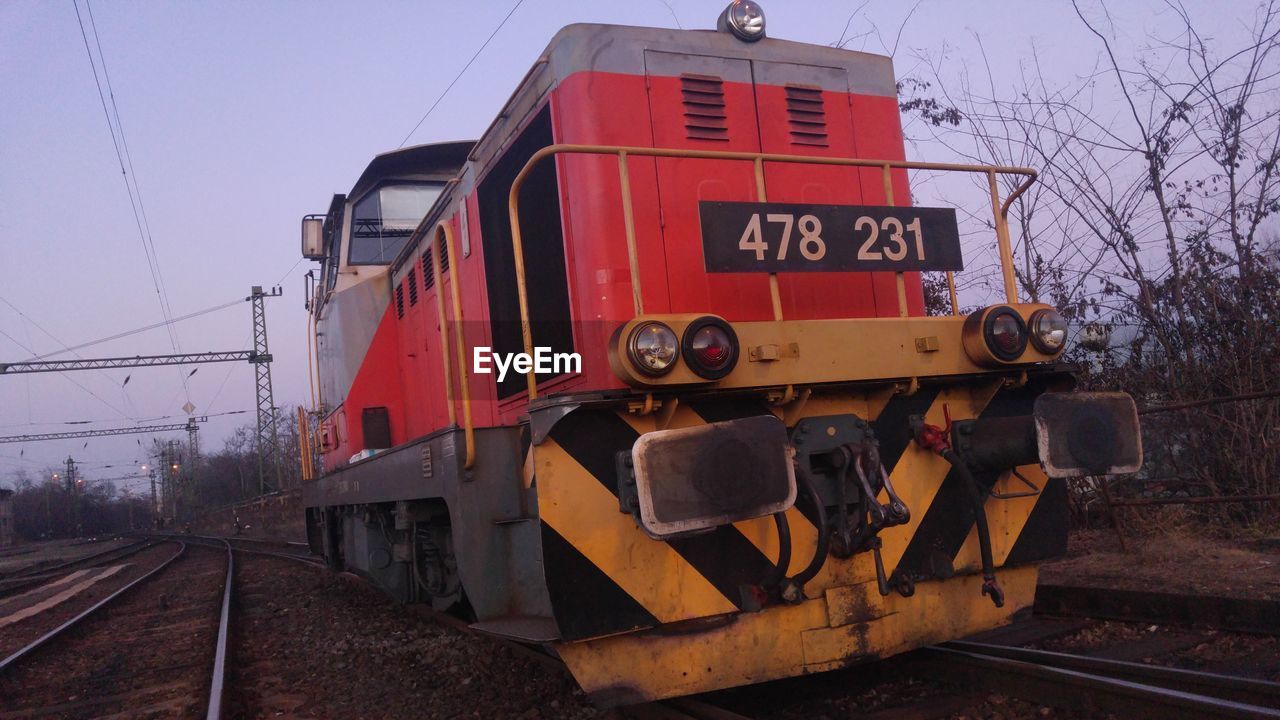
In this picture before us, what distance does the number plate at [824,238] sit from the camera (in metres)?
3.12

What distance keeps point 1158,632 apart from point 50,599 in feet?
47.9

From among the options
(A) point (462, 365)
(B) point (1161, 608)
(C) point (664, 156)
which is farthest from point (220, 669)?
(B) point (1161, 608)

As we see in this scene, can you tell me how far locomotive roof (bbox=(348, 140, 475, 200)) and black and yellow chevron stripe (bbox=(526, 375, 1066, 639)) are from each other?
3880mm

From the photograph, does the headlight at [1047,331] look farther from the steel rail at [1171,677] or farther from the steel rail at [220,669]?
the steel rail at [220,669]

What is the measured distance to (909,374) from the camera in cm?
333

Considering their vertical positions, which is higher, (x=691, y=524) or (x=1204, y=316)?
(x=1204, y=316)

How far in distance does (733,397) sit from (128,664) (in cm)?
570

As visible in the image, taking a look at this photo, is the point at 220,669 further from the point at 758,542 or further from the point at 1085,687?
the point at 1085,687

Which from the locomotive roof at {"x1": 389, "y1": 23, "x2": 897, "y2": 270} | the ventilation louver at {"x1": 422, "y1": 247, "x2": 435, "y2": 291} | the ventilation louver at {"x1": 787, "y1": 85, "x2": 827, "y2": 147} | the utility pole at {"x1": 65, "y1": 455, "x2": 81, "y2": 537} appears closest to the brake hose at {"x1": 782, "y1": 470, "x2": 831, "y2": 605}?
the ventilation louver at {"x1": 787, "y1": 85, "x2": 827, "y2": 147}

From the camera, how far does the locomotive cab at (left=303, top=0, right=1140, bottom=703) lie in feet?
9.55

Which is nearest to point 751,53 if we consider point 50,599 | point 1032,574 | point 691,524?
point 691,524

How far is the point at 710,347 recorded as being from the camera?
296cm

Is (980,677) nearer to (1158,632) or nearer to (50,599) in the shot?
(1158,632)

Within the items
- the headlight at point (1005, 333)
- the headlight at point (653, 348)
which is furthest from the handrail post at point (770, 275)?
the headlight at point (1005, 333)
